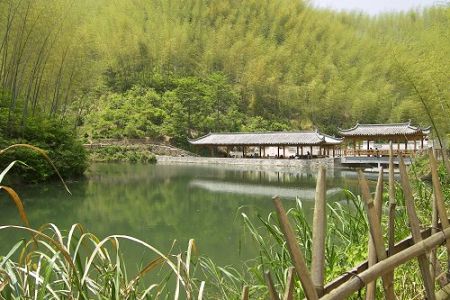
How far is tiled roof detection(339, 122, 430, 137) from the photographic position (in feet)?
70.9

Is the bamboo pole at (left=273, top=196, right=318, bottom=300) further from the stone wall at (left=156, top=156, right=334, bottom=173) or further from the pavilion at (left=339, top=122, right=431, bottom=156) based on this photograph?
the pavilion at (left=339, top=122, right=431, bottom=156)

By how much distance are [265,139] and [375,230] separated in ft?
78.9

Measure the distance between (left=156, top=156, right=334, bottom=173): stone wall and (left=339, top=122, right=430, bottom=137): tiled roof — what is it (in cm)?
215

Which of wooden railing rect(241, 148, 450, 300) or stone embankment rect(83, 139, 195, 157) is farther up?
wooden railing rect(241, 148, 450, 300)

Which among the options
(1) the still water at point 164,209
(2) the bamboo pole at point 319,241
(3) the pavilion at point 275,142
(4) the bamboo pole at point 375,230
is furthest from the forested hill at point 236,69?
(2) the bamboo pole at point 319,241

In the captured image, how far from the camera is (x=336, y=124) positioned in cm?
3603

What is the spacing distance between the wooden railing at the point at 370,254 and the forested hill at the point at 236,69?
24860 mm

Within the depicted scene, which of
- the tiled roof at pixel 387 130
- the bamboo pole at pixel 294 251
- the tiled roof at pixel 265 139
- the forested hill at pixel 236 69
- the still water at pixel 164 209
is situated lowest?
the still water at pixel 164 209

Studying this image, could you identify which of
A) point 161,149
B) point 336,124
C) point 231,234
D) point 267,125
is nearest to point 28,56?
point 231,234

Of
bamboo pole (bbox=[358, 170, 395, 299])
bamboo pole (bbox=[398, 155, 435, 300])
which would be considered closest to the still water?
bamboo pole (bbox=[398, 155, 435, 300])

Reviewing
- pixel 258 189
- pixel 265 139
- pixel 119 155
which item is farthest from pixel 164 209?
pixel 119 155

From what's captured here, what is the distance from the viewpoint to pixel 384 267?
1293 millimetres

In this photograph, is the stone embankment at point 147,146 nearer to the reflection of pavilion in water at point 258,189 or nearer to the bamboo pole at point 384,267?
the reflection of pavilion in water at point 258,189

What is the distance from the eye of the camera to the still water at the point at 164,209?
5914mm
